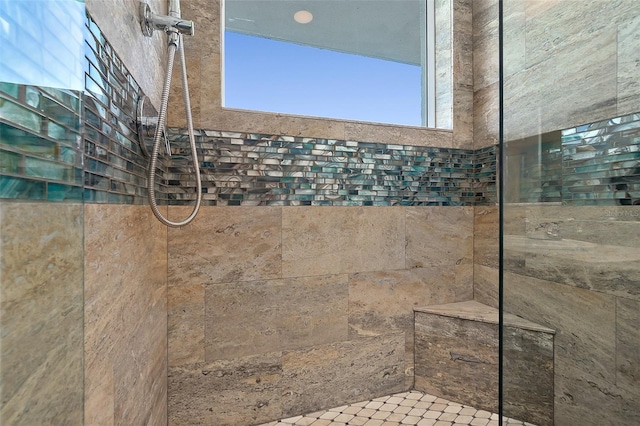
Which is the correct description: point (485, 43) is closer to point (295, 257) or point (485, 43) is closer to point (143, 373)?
point (295, 257)

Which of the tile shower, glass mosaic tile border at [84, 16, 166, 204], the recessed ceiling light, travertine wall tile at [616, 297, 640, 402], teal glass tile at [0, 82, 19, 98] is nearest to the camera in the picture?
teal glass tile at [0, 82, 19, 98]

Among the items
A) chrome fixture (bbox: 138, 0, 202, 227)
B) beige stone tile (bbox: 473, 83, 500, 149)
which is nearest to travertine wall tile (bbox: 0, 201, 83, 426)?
chrome fixture (bbox: 138, 0, 202, 227)

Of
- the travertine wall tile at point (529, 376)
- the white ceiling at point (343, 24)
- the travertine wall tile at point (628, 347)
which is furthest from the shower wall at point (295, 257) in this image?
the travertine wall tile at point (628, 347)

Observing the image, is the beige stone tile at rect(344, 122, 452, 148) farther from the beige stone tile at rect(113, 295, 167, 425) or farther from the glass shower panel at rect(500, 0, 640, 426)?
the beige stone tile at rect(113, 295, 167, 425)

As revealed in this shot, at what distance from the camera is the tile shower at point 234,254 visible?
17.2 inches

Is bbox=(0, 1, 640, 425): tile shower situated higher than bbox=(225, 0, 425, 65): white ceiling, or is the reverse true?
bbox=(225, 0, 425, 65): white ceiling

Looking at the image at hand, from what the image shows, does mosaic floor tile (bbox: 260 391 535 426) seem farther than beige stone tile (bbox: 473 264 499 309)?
No

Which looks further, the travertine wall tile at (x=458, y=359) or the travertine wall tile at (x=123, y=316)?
the travertine wall tile at (x=458, y=359)

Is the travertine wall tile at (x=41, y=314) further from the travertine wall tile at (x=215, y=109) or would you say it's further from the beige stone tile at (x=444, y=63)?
the beige stone tile at (x=444, y=63)

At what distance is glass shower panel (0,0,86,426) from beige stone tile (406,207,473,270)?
169 centimetres

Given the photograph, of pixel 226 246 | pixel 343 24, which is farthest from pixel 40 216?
pixel 343 24

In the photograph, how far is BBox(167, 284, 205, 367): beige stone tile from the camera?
1.52m

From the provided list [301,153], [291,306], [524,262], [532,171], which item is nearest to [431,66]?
[301,153]

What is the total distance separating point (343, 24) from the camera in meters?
1.98
